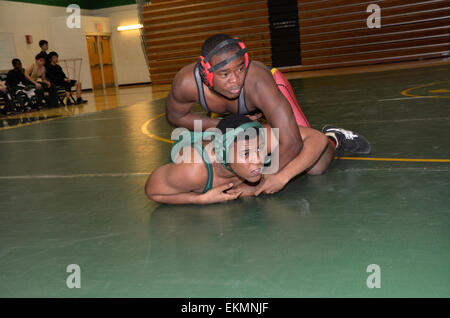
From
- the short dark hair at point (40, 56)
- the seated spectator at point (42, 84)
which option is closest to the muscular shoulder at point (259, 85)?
the seated spectator at point (42, 84)

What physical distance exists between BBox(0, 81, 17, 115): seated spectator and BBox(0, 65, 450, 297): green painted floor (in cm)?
607

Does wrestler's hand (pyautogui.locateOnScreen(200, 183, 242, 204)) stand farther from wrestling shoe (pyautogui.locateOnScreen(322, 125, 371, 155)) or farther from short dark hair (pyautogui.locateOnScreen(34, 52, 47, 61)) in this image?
short dark hair (pyautogui.locateOnScreen(34, 52, 47, 61))

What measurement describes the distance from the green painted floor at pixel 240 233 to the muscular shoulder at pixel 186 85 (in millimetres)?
568

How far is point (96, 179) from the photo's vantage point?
276 centimetres

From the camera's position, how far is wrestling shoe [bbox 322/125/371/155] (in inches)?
106

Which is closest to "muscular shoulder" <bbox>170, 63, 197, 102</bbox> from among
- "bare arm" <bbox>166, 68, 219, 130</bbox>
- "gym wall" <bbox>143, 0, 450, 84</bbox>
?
"bare arm" <bbox>166, 68, 219, 130</bbox>

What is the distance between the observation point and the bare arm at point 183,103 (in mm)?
2324

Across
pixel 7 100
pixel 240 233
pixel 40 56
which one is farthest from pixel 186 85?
pixel 40 56

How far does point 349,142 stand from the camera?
8.81ft

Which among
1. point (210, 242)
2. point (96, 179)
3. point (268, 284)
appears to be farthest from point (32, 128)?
point (268, 284)

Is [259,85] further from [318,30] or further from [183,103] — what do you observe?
[318,30]

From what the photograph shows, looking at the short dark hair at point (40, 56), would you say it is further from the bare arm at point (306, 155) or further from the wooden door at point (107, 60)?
the bare arm at point (306, 155)

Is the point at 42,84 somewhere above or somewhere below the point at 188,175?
above

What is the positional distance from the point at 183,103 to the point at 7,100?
7.35m
